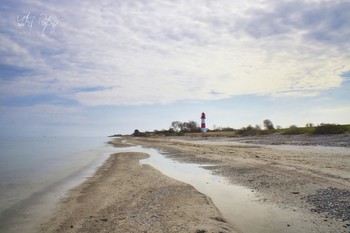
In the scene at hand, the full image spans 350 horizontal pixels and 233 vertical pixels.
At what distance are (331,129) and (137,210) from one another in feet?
133

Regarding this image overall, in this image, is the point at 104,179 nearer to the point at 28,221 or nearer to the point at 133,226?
the point at 28,221

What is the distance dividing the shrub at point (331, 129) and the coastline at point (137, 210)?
115 ft

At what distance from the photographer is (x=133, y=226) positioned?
23.9 feet

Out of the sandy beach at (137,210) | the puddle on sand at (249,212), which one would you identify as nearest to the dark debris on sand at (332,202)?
the puddle on sand at (249,212)

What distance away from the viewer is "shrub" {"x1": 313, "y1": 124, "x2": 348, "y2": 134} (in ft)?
131

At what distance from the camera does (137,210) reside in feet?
28.7

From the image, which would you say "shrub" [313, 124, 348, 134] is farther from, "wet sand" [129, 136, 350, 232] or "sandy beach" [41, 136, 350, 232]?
"sandy beach" [41, 136, 350, 232]

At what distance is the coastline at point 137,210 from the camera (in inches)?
286

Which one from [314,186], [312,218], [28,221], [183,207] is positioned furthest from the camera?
[314,186]

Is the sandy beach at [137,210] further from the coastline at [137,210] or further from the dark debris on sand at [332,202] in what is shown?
the dark debris on sand at [332,202]

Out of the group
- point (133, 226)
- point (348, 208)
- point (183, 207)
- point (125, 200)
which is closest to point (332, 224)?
point (348, 208)

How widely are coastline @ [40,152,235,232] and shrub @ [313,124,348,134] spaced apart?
1382 inches

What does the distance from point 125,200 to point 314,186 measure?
277 inches

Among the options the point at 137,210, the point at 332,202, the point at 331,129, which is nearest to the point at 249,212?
the point at 332,202
